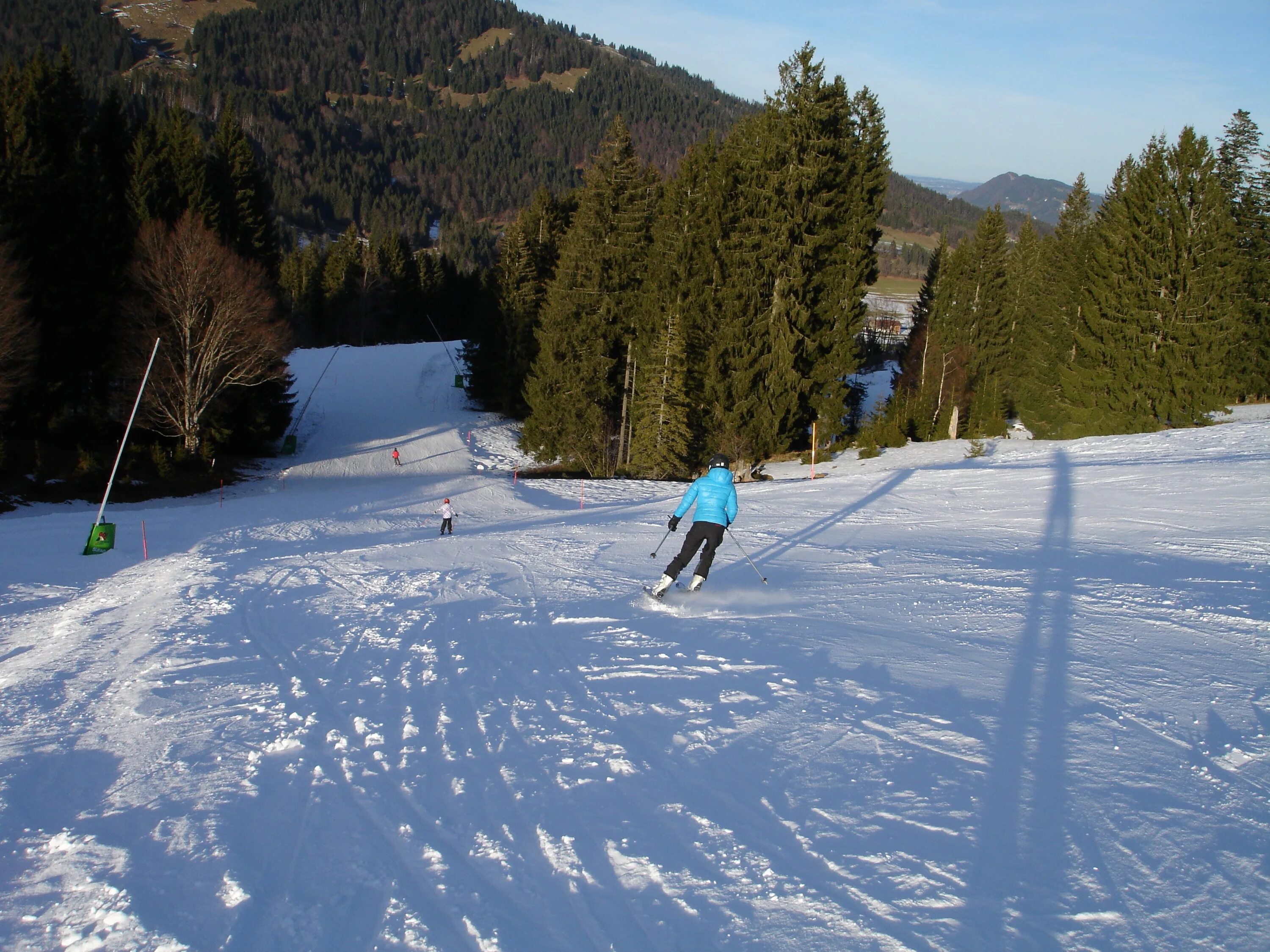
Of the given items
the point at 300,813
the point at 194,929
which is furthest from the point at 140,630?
the point at 194,929

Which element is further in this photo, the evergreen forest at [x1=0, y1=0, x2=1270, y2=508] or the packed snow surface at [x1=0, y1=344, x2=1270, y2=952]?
the evergreen forest at [x1=0, y1=0, x2=1270, y2=508]

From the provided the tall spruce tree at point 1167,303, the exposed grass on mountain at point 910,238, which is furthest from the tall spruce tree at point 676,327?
the exposed grass on mountain at point 910,238

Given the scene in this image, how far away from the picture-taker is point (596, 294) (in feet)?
110

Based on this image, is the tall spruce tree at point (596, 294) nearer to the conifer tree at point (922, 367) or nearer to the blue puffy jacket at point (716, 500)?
the conifer tree at point (922, 367)

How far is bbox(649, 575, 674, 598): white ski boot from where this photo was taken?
28.3ft

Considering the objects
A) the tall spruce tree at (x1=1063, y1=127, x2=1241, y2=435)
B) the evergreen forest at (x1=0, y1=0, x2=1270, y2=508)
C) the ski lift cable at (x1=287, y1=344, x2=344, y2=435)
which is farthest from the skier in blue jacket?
the ski lift cable at (x1=287, y1=344, x2=344, y2=435)

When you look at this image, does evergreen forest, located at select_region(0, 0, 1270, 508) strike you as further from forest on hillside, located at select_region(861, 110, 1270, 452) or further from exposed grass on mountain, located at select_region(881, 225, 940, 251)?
exposed grass on mountain, located at select_region(881, 225, 940, 251)

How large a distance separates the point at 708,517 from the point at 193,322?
88.8 feet

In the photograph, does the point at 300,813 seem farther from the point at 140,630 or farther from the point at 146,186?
the point at 146,186

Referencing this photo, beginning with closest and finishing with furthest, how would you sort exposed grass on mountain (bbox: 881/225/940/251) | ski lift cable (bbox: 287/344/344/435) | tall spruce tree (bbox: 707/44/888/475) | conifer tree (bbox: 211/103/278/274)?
tall spruce tree (bbox: 707/44/888/475) < conifer tree (bbox: 211/103/278/274) < ski lift cable (bbox: 287/344/344/435) < exposed grass on mountain (bbox: 881/225/940/251)

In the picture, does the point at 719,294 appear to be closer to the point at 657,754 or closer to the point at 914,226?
the point at 657,754

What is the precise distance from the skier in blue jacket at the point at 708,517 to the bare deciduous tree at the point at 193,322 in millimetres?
26360

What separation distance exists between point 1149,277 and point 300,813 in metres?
32.1

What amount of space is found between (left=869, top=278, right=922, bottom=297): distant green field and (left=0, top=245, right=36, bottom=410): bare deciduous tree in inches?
4937
